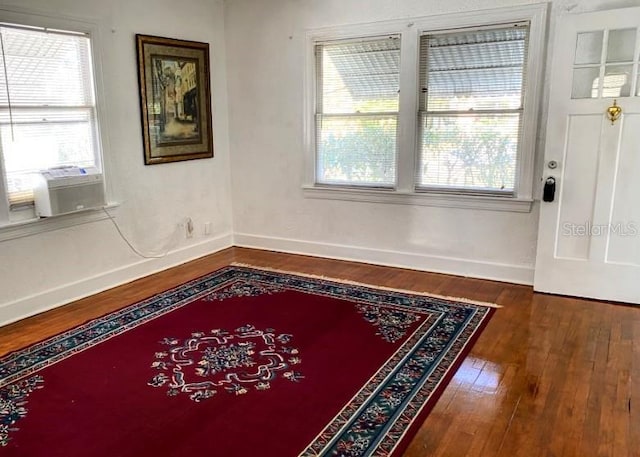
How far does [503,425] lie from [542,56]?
2776 millimetres

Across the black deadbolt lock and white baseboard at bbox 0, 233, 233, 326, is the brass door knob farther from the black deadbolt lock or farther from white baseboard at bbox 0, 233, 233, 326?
white baseboard at bbox 0, 233, 233, 326

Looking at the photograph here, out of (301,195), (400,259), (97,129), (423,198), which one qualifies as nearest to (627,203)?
(423,198)

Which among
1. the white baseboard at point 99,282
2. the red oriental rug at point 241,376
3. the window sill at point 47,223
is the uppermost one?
the window sill at point 47,223

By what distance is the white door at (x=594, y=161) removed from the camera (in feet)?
11.5

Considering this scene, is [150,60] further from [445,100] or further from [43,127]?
[445,100]

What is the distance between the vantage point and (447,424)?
231cm

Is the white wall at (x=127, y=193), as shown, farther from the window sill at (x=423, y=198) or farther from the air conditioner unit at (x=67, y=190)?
the window sill at (x=423, y=198)

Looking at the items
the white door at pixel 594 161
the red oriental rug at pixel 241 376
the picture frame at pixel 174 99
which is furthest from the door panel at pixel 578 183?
the picture frame at pixel 174 99

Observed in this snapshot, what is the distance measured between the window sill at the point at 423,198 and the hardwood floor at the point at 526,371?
63 centimetres

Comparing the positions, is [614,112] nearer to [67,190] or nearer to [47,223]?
[67,190]

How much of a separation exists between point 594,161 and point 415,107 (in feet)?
4.72

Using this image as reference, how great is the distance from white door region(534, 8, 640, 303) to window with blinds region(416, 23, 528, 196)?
0.35 metres

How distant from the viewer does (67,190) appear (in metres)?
3.67

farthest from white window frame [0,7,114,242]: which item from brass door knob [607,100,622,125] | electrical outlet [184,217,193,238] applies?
brass door knob [607,100,622,125]
